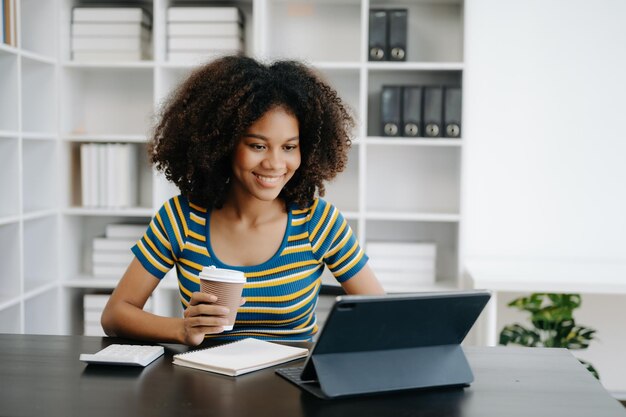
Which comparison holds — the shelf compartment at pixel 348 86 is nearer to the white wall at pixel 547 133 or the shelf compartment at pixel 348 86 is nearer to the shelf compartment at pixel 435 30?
the shelf compartment at pixel 435 30

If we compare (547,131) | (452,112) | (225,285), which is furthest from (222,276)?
(547,131)

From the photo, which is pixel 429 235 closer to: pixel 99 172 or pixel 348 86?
pixel 348 86

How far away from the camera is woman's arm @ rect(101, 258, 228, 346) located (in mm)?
1367

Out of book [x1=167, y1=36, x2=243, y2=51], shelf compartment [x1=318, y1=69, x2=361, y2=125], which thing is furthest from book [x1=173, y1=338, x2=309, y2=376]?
shelf compartment [x1=318, y1=69, x2=361, y2=125]

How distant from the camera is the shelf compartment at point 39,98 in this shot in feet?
10.5

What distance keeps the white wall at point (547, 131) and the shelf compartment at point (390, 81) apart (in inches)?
4.5

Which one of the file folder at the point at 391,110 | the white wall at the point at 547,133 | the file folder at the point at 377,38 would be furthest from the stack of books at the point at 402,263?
the file folder at the point at 377,38

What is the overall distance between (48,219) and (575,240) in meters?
2.41

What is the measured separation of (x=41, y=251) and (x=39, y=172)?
0.36m

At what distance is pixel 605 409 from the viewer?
1173mm

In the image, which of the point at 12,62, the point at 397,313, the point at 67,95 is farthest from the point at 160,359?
the point at 67,95

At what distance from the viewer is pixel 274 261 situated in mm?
1771

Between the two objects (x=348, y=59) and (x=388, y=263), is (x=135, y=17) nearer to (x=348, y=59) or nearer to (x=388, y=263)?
(x=348, y=59)

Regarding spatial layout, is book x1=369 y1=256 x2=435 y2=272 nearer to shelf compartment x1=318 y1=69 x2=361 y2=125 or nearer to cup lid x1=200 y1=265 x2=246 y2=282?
shelf compartment x1=318 y1=69 x2=361 y2=125
